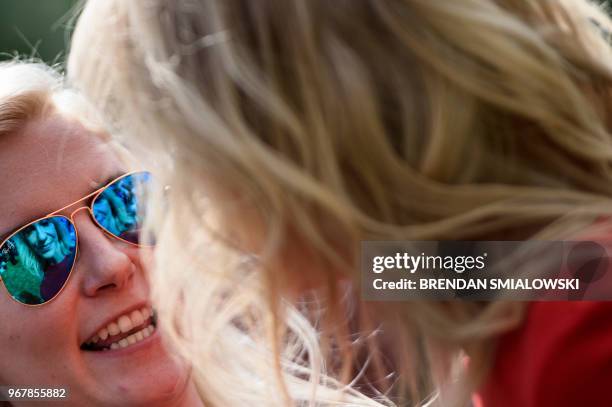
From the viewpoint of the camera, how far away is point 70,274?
4.40 ft

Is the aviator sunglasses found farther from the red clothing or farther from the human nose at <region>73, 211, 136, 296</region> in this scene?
Answer: the red clothing

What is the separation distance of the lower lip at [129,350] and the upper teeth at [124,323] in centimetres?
2

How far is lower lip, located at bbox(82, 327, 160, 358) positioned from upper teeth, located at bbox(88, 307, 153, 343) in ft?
0.07

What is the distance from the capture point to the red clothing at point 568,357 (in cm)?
85

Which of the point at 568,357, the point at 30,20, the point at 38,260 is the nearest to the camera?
the point at 568,357

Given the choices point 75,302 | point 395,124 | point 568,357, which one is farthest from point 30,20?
point 568,357

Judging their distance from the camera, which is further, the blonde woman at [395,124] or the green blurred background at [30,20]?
the green blurred background at [30,20]

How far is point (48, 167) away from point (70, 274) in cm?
18

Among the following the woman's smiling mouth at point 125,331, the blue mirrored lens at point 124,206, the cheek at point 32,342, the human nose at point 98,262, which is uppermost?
the blue mirrored lens at point 124,206

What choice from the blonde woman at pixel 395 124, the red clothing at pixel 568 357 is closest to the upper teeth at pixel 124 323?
the blonde woman at pixel 395 124

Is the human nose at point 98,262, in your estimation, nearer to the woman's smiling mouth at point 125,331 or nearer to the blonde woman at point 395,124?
the woman's smiling mouth at point 125,331

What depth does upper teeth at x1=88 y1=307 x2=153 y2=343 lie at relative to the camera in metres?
1.36

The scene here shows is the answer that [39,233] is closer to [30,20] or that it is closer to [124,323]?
[124,323]

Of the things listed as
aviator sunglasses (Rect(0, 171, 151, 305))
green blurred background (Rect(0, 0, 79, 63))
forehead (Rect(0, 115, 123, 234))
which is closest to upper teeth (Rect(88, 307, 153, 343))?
aviator sunglasses (Rect(0, 171, 151, 305))
